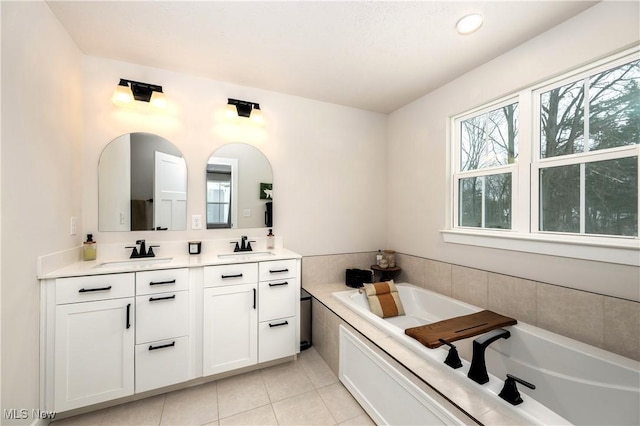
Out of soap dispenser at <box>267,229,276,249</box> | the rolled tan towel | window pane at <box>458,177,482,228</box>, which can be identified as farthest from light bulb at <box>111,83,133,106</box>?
window pane at <box>458,177,482,228</box>

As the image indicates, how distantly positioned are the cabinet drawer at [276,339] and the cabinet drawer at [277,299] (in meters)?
0.06

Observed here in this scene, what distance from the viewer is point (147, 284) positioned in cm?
176

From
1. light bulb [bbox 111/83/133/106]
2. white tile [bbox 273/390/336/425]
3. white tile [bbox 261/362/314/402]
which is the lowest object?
white tile [bbox 273/390/336/425]

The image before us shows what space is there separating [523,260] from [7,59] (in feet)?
10.6

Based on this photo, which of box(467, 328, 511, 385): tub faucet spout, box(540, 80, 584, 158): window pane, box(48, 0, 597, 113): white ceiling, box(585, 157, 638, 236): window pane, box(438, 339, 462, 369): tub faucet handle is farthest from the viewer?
box(540, 80, 584, 158): window pane

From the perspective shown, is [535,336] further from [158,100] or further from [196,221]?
[158,100]

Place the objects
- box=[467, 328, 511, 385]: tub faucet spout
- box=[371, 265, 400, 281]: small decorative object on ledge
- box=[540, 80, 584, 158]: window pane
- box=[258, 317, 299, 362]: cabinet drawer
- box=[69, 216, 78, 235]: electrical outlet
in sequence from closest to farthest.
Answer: box=[467, 328, 511, 385]: tub faucet spout → box=[540, 80, 584, 158]: window pane → box=[69, 216, 78, 235]: electrical outlet → box=[258, 317, 299, 362]: cabinet drawer → box=[371, 265, 400, 281]: small decorative object on ledge

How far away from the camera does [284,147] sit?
2.72 meters

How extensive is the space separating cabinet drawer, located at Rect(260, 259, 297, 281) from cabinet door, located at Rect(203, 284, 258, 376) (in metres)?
0.13

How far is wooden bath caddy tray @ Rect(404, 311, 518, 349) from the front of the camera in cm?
156

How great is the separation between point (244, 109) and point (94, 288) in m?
1.82

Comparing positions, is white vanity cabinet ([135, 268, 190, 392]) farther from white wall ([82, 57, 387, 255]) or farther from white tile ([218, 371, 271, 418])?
white wall ([82, 57, 387, 255])

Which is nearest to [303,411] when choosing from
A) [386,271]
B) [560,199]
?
[386,271]

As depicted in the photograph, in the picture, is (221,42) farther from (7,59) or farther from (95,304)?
(95,304)
